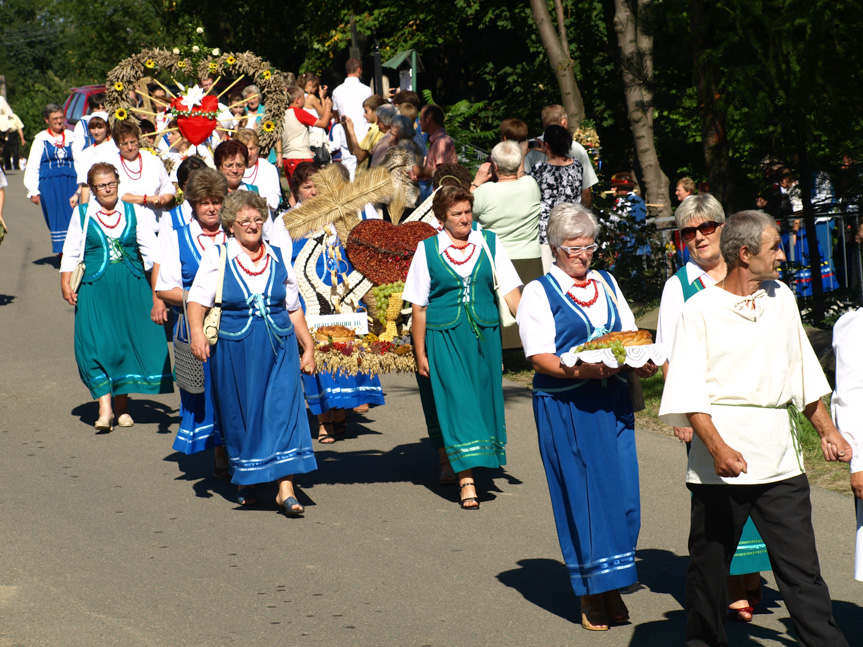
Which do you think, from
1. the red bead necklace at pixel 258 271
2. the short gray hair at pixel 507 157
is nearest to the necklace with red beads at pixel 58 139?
the short gray hair at pixel 507 157

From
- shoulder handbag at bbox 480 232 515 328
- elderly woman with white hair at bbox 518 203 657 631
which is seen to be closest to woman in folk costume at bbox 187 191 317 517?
shoulder handbag at bbox 480 232 515 328

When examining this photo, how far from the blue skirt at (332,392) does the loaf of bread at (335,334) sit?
4.70 ft

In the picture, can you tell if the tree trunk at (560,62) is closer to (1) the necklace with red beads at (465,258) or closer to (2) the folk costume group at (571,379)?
(2) the folk costume group at (571,379)

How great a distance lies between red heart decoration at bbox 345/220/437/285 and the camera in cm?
758

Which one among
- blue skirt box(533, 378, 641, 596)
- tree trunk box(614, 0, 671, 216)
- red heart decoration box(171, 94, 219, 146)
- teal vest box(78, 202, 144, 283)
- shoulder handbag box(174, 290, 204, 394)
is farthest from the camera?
red heart decoration box(171, 94, 219, 146)

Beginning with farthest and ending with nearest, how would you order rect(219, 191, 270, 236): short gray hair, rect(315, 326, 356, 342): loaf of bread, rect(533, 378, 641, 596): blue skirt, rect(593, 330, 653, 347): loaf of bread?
rect(315, 326, 356, 342): loaf of bread < rect(219, 191, 270, 236): short gray hair < rect(533, 378, 641, 596): blue skirt < rect(593, 330, 653, 347): loaf of bread

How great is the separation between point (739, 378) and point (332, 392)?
16.5 ft

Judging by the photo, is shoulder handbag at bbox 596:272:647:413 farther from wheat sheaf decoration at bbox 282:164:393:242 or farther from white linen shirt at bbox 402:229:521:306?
wheat sheaf decoration at bbox 282:164:393:242

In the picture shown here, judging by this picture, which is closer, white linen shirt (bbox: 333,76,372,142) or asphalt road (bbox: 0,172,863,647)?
asphalt road (bbox: 0,172,863,647)

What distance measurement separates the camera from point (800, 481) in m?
4.31

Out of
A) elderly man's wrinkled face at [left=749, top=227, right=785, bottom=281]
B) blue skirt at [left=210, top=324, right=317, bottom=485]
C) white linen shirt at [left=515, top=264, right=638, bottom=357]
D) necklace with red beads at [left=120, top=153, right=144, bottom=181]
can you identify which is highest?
necklace with red beads at [left=120, top=153, right=144, bottom=181]

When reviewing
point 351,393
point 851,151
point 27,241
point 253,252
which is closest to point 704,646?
point 253,252

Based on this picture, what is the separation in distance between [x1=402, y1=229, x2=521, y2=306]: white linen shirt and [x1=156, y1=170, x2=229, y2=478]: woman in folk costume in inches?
50.4

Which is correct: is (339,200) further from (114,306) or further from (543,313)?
(543,313)
